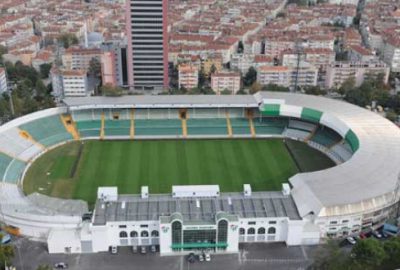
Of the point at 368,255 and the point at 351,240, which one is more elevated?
the point at 368,255

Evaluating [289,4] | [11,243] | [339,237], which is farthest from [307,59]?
[289,4]

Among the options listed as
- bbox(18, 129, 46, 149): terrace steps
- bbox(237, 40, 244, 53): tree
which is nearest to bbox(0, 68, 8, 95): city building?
bbox(18, 129, 46, 149): terrace steps

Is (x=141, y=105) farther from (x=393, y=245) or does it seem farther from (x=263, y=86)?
(x=393, y=245)

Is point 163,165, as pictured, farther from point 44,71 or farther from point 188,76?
point 44,71

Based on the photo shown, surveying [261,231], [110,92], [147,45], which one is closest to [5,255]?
[261,231]

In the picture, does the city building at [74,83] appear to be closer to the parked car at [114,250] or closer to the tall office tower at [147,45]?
the tall office tower at [147,45]

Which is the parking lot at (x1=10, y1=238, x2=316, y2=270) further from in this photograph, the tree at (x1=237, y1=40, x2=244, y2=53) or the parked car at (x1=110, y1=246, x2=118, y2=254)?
the tree at (x1=237, y1=40, x2=244, y2=53)
